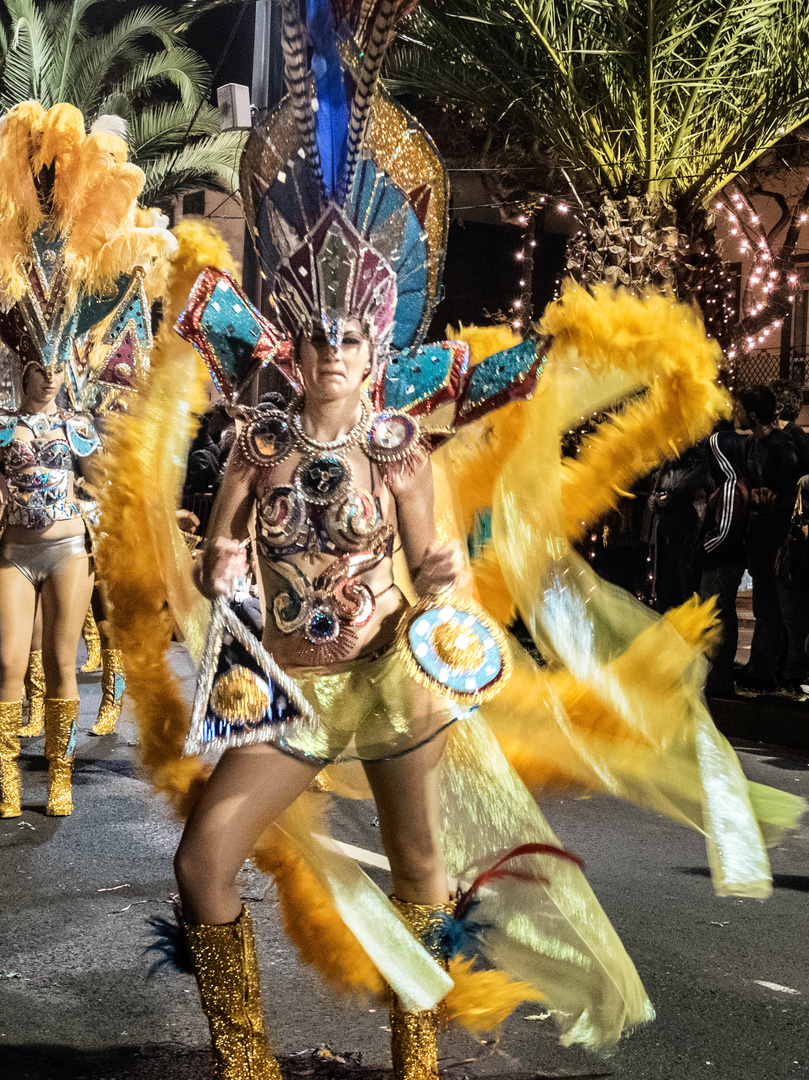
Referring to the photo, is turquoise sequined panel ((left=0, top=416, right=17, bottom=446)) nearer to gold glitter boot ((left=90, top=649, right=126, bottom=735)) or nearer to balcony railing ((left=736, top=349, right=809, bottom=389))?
gold glitter boot ((left=90, top=649, right=126, bottom=735))

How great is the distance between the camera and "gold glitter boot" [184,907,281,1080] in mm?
2434

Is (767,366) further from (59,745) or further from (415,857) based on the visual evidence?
(415,857)

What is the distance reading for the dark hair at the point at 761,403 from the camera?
24.3 ft

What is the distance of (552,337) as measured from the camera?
2.92 m

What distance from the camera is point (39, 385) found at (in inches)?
203

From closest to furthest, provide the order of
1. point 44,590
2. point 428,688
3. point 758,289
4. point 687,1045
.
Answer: point 428,688 < point 687,1045 < point 44,590 < point 758,289

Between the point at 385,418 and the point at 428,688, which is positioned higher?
the point at 385,418

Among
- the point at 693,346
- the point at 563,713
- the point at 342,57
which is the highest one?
the point at 342,57

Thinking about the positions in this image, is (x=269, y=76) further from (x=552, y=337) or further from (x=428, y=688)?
(x=428, y=688)

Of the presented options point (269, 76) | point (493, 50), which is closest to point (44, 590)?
point (269, 76)

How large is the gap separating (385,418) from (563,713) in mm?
872

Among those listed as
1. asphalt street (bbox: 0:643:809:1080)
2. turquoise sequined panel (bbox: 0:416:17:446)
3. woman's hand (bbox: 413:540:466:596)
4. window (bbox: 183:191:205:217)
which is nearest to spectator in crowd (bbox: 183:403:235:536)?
turquoise sequined panel (bbox: 0:416:17:446)

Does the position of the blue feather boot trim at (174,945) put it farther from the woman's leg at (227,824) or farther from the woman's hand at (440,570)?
the woman's hand at (440,570)

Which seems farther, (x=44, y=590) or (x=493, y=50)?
(x=493, y=50)
